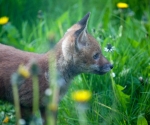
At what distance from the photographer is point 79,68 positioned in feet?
15.0

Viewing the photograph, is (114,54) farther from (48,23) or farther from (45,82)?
(48,23)

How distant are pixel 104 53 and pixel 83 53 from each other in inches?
33.3

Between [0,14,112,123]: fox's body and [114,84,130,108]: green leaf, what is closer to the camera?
[0,14,112,123]: fox's body

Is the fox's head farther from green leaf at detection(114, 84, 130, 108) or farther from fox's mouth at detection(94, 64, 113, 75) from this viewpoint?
green leaf at detection(114, 84, 130, 108)

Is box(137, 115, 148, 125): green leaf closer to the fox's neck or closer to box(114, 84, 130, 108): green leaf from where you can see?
box(114, 84, 130, 108): green leaf

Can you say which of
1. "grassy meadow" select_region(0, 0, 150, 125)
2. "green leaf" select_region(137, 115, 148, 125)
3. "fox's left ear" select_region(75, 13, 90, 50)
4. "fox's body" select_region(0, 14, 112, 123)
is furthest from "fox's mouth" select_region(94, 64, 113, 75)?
"green leaf" select_region(137, 115, 148, 125)

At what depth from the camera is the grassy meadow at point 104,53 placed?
14.9 feet

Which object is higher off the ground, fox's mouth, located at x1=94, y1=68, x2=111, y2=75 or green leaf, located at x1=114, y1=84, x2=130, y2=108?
fox's mouth, located at x1=94, y1=68, x2=111, y2=75

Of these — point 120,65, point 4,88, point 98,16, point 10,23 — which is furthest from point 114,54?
point 98,16

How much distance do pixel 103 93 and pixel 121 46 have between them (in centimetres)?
92

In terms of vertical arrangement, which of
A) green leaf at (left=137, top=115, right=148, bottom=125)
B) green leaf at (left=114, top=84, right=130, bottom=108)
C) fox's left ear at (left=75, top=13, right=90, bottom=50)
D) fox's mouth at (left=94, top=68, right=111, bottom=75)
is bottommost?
green leaf at (left=137, top=115, right=148, bottom=125)

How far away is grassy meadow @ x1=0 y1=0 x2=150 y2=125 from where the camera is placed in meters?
4.55

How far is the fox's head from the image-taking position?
14.8 feet

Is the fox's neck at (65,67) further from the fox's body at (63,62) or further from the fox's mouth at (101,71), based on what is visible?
the fox's mouth at (101,71)
